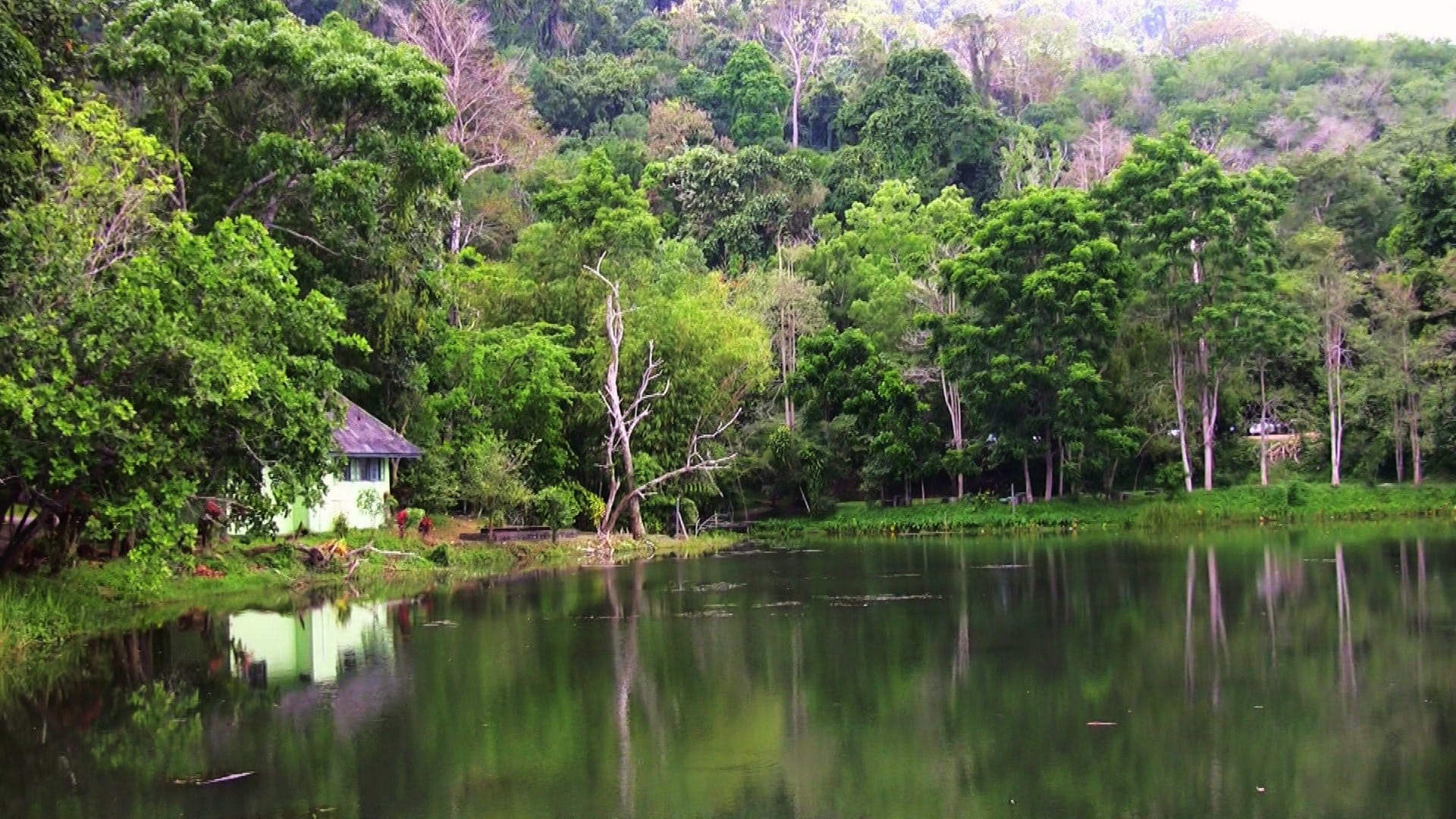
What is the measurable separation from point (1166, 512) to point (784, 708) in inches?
1295

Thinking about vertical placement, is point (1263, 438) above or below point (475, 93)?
below

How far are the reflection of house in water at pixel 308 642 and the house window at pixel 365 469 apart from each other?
406 inches

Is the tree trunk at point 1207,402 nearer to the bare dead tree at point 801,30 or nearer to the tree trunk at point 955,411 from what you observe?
the tree trunk at point 955,411

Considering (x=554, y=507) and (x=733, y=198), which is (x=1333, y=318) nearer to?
(x=554, y=507)

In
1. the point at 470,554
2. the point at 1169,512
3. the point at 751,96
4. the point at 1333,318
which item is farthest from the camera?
the point at 751,96

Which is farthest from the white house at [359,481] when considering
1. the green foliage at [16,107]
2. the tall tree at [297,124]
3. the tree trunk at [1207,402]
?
the tree trunk at [1207,402]

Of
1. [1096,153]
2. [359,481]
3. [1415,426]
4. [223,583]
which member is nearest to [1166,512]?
[1415,426]

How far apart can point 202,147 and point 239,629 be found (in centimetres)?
1356

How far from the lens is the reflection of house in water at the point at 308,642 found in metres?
17.4

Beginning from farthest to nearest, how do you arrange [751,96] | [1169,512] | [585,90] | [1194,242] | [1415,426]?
[751,96] < [585,90] < [1194,242] < [1415,426] < [1169,512]

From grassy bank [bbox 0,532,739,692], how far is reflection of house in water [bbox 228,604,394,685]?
1.97 meters

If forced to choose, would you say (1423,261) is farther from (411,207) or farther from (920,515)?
(411,207)

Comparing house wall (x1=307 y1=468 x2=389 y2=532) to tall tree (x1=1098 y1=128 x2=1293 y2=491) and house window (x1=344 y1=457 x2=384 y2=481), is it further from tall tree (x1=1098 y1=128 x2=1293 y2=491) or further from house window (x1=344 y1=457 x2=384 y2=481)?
tall tree (x1=1098 y1=128 x2=1293 y2=491)

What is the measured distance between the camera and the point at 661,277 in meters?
44.6
